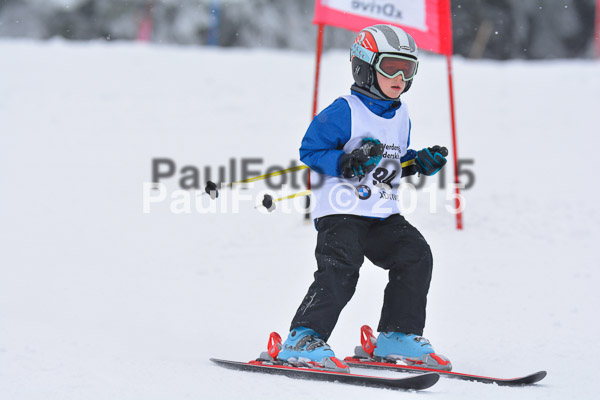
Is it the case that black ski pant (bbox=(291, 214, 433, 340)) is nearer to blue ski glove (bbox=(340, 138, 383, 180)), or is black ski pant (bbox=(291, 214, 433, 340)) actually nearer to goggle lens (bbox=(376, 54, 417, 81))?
blue ski glove (bbox=(340, 138, 383, 180))

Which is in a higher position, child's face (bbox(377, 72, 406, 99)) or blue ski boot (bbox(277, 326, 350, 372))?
child's face (bbox(377, 72, 406, 99))

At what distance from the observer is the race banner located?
6785 mm

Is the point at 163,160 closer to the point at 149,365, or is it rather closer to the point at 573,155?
the point at 573,155

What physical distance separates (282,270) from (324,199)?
2.56 meters

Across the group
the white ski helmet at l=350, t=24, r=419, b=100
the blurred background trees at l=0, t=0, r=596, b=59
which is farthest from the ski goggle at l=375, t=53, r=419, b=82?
the blurred background trees at l=0, t=0, r=596, b=59

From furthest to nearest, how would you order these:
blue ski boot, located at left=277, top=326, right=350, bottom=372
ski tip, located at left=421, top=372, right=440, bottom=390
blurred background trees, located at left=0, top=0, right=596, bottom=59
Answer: blurred background trees, located at left=0, top=0, right=596, bottom=59 → blue ski boot, located at left=277, top=326, right=350, bottom=372 → ski tip, located at left=421, top=372, right=440, bottom=390

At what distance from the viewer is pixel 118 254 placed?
6.91 m

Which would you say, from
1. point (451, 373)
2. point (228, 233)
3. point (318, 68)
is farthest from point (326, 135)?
point (228, 233)

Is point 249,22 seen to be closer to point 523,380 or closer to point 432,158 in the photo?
point 432,158

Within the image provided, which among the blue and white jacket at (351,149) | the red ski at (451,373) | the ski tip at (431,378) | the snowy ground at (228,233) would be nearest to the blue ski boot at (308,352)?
the snowy ground at (228,233)

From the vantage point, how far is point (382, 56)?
382cm

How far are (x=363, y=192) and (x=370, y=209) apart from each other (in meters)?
0.10

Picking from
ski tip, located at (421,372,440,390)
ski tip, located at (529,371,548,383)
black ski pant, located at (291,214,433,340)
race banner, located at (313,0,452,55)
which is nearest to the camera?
ski tip, located at (421,372,440,390)

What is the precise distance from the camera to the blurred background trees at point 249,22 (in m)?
27.7
